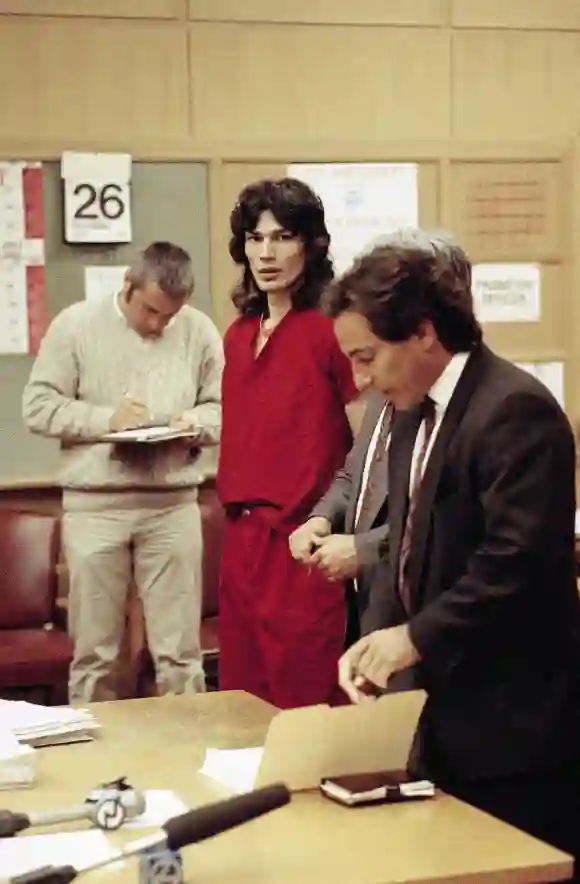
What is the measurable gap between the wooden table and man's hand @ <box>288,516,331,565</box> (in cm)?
55

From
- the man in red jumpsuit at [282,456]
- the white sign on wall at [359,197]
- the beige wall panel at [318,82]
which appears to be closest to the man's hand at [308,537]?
the man in red jumpsuit at [282,456]

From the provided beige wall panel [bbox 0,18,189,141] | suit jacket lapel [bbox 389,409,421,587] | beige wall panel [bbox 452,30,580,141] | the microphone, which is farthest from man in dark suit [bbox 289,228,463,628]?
beige wall panel [bbox 452,30,580,141]

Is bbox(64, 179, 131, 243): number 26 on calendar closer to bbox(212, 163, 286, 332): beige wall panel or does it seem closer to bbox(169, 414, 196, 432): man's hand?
bbox(212, 163, 286, 332): beige wall panel

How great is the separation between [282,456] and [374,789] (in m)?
1.32

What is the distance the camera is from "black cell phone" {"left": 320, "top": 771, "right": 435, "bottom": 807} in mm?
1938

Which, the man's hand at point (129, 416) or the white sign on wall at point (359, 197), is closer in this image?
the man's hand at point (129, 416)

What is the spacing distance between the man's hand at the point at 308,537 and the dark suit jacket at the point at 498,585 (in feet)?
2.41

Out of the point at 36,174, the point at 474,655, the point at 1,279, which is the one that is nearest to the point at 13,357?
the point at 1,279

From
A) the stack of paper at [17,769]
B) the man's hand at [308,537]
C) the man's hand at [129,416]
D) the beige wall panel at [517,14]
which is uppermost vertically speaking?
the beige wall panel at [517,14]

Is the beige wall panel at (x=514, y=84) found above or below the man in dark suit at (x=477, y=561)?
above

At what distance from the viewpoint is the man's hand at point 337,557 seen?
8.95ft

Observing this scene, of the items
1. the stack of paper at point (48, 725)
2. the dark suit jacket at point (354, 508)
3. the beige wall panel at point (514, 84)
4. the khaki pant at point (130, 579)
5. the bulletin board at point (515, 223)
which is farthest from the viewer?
the beige wall panel at point (514, 84)

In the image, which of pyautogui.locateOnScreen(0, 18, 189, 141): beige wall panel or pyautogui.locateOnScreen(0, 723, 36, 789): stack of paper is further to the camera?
pyautogui.locateOnScreen(0, 18, 189, 141): beige wall panel

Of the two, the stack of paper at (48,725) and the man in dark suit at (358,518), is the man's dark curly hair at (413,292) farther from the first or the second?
the stack of paper at (48,725)
